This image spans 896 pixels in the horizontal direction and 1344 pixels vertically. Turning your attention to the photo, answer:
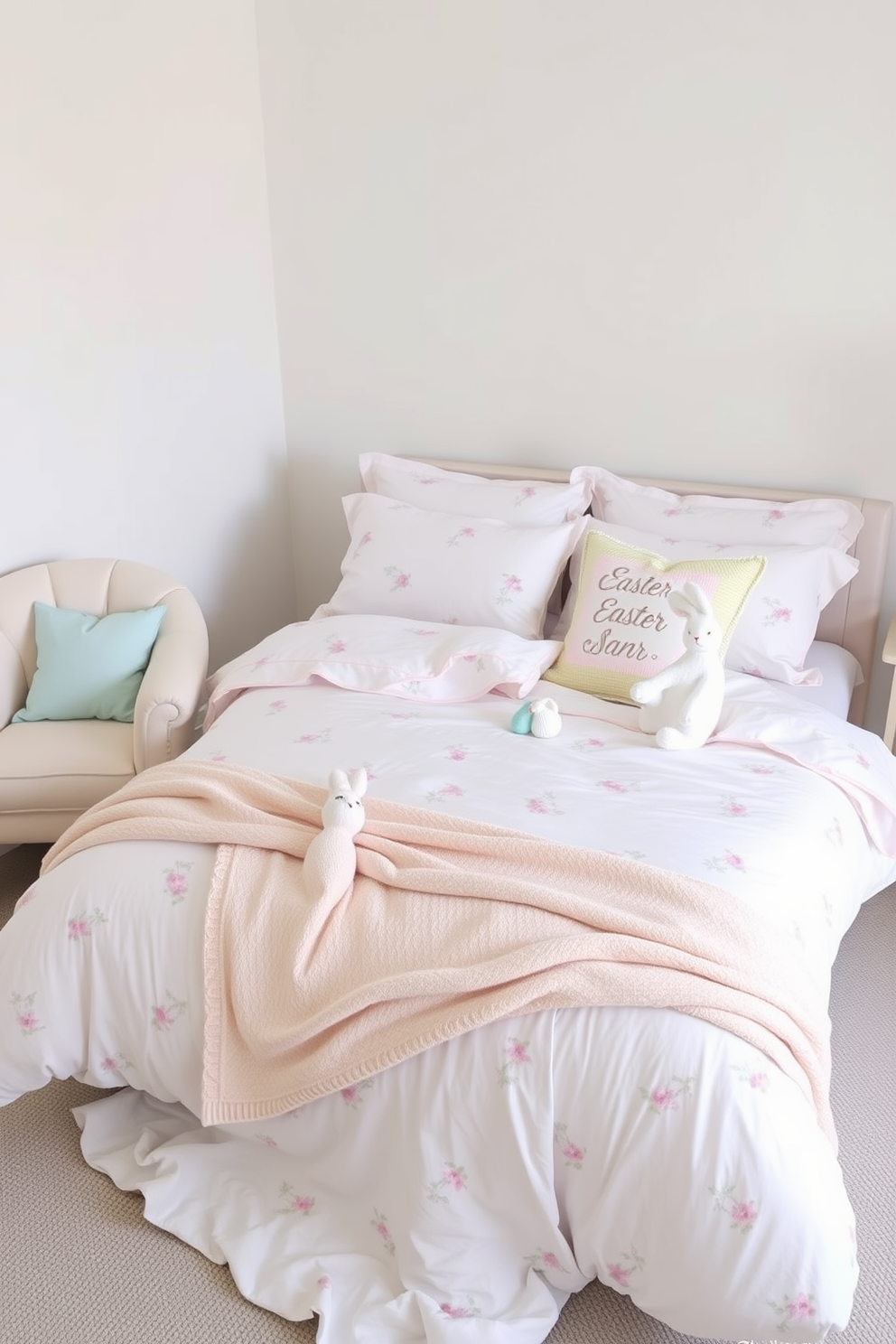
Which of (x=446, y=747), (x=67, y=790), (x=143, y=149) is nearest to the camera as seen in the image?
(x=446, y=747)

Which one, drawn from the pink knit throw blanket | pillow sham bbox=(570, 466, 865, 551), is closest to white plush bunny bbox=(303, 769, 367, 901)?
the pink knit throw blanket

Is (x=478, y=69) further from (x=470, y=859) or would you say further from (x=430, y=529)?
(x=470, y=859)

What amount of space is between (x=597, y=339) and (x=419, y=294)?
1.90 feet

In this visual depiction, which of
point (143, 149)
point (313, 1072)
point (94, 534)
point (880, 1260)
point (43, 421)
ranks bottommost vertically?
point (880, 1260)

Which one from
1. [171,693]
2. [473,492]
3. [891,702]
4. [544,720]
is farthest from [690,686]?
[171,693]

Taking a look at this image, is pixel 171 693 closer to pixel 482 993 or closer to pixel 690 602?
pixel 690 602

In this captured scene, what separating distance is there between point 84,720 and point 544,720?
3.92ft

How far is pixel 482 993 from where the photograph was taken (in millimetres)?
1764

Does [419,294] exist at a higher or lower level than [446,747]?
higher

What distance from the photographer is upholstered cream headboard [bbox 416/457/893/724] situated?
2.97 metres

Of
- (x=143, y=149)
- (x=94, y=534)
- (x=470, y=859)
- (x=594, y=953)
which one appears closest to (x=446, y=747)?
(x=470, y=859)

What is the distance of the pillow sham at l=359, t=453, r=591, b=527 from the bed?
1.66ft

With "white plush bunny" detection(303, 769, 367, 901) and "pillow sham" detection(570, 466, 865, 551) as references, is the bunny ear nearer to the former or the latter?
"pillow sham" detection(570, 466, 865, 551)

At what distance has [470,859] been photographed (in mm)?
2010
